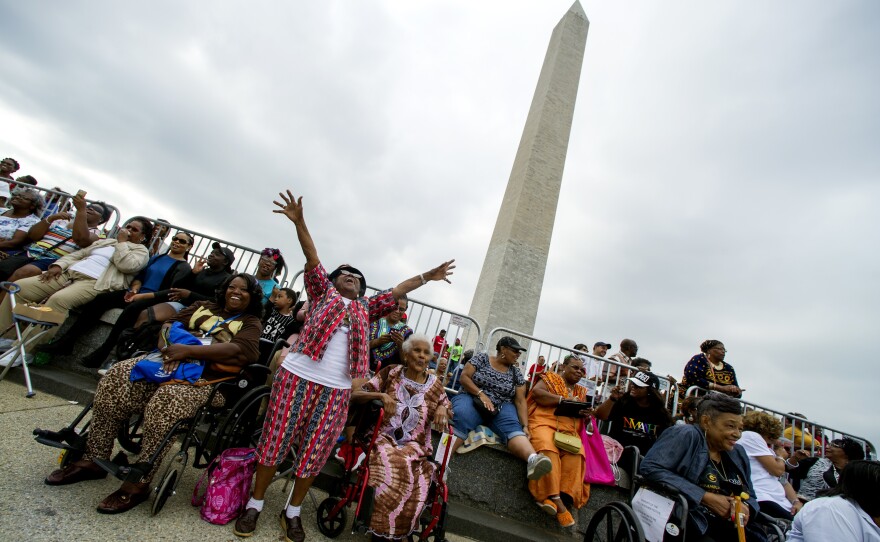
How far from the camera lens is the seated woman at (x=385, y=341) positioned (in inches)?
160

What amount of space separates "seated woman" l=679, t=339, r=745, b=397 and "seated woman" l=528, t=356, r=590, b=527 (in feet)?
6.51

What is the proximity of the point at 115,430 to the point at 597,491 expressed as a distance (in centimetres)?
399

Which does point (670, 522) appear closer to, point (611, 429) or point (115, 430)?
point (611, 429)

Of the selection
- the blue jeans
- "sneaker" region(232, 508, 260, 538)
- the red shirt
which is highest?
the red shirt

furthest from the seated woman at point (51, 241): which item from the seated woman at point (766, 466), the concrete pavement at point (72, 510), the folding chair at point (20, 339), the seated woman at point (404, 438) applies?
the seated woman at point (766, 466)

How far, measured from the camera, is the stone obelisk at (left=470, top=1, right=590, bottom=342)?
8883mm

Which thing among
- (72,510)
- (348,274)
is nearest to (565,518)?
(348,274)

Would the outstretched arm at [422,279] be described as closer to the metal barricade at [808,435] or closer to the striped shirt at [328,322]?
the striped shirt at [328,322]

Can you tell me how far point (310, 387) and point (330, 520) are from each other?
0.95m

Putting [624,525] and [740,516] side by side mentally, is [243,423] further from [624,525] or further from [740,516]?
[740,516]

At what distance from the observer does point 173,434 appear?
232 centimetres

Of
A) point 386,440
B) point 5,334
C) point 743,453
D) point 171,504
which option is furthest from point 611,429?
point 5,334

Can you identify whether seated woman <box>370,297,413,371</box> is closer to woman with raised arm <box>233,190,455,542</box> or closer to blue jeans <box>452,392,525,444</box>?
blue jeans <box>452,392,525,444</box>

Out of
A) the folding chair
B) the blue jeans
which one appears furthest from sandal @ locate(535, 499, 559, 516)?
the folding chair
